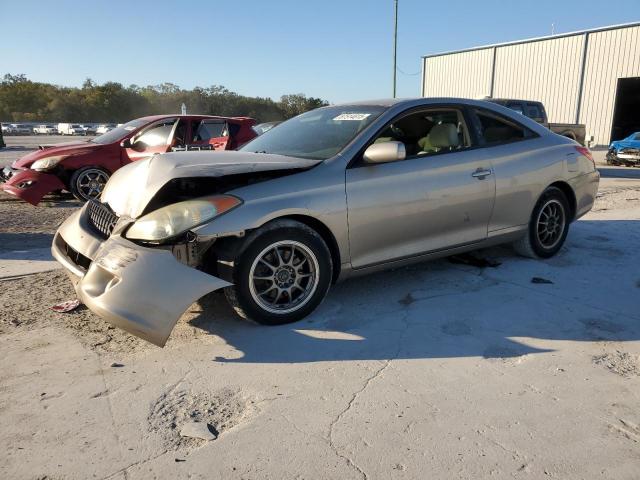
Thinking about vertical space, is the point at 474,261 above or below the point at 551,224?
below

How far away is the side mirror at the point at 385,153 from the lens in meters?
3.67

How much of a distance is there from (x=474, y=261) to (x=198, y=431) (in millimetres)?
3470

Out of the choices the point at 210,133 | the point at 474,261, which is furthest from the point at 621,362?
the point at 210,133

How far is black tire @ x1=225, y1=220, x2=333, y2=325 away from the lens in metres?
3.26

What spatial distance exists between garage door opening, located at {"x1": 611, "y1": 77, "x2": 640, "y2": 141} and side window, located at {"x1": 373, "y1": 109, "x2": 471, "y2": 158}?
2779 cm

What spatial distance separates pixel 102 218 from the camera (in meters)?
3.58

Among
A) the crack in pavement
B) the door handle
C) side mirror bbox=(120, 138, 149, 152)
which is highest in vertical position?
side mirror bbox=(120, 138, 149, 152)

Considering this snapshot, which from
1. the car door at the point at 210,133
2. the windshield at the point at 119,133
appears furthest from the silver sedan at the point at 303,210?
the windshield at the point at 119,133

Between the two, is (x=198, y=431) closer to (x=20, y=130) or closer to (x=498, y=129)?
(x=498, y=129)

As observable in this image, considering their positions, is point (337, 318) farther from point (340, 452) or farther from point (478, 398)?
point (340, 452)

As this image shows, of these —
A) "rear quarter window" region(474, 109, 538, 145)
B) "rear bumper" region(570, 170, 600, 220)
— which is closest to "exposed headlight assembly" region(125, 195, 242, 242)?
"rear quarter window" region(474, 109, 538, 145)

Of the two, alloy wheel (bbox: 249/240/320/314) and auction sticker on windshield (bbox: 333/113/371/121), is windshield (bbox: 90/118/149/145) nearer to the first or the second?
auction sticker on windshield (bbox: 333/113/371/121)

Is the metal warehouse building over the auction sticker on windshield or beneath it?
over

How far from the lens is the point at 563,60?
28969 mm
